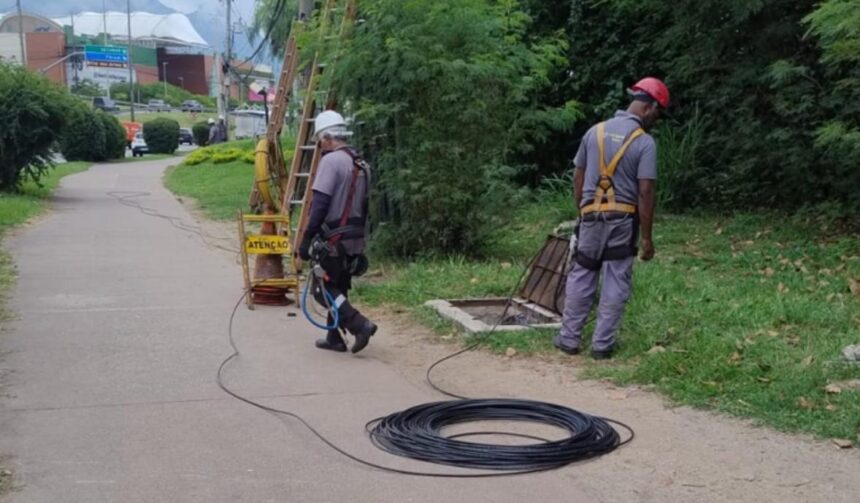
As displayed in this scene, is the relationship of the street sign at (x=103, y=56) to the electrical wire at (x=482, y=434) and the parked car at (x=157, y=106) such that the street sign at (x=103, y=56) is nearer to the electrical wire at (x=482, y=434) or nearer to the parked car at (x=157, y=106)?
the parked car at (x=157, y=106)

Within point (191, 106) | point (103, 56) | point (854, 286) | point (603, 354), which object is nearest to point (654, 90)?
point (603, 354)

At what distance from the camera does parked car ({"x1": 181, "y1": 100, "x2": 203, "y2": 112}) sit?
89188mm

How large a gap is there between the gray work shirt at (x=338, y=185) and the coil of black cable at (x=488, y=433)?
6.27 feet

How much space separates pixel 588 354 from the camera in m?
7.62

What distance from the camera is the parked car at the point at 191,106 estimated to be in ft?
293

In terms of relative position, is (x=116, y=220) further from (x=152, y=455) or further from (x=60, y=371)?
(x=152, y=455)

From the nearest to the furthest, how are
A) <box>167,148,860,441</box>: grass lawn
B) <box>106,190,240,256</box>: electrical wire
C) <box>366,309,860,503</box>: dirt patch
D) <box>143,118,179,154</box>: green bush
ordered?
<box>366,309,860,503</box>: dirt patch
<box>167,148,860,441</box>: grass lawn
<box>106,190,240,256</box>: electrical wire
<box>143,118,179,154</box>: green bush

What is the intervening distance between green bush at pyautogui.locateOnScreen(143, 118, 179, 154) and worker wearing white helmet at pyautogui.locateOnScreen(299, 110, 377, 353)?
4612 cm

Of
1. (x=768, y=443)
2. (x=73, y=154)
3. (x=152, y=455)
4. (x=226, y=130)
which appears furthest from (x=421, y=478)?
(x=226, y=130)

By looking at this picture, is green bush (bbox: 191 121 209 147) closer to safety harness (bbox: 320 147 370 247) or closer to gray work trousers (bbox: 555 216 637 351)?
safety harness (bbox: 320 147 370 247)

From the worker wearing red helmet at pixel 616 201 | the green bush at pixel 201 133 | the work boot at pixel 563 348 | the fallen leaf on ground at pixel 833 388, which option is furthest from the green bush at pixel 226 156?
the fallen leaf on ground at pixel 833 388

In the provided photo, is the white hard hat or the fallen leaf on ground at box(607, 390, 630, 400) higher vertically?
the white hard hat

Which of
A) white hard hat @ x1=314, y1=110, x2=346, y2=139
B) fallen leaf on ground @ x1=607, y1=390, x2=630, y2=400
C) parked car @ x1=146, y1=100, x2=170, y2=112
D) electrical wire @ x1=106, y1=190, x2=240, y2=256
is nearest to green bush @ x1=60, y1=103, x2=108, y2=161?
electrical wire @ x1=106, y1=190, x2=240, y2=256

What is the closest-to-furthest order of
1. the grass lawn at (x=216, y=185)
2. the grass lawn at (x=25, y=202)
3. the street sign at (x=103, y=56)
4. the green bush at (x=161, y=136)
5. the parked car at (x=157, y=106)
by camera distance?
the grass lawn at (x=25, y=202) → the grass lawn at (x=216, y=185) → the green bush at (x=161, y=136) → the street sign at (x=103, y=56) → the parked car at (x=157, y=106)
